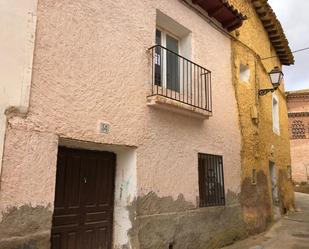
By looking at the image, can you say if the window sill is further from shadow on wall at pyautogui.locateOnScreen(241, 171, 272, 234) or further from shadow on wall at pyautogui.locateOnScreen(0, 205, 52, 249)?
shadow on wall at pyautogui.locateOnScreen(241, 171, 272, 234)

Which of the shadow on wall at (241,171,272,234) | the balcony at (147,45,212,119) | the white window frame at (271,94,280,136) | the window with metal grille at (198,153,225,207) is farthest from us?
the white window frame at (271,94,280,136)

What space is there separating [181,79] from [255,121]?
147 inches

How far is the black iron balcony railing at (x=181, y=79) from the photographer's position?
6.50 metres

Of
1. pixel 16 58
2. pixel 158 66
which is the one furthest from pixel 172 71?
pixel 16 58

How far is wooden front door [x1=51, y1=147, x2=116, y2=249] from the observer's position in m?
4.71

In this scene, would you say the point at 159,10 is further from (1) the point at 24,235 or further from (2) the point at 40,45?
(1) the point at 24,235

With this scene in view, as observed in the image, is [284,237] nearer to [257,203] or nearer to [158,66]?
[257,203]

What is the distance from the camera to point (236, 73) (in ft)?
29.6

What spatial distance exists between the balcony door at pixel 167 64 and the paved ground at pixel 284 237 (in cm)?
378

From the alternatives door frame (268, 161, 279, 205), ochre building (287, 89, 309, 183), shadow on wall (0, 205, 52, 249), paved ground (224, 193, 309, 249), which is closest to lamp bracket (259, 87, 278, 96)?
door frame (268, 161, 279, 205)

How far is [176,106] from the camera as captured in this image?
6051mm

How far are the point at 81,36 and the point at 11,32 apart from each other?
1097 mm

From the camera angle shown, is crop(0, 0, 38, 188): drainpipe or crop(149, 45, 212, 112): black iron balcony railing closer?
crop(0, 0, 38, 188): drainpipe

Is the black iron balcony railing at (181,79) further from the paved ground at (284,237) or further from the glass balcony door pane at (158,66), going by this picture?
the paved ground at (284,237)
